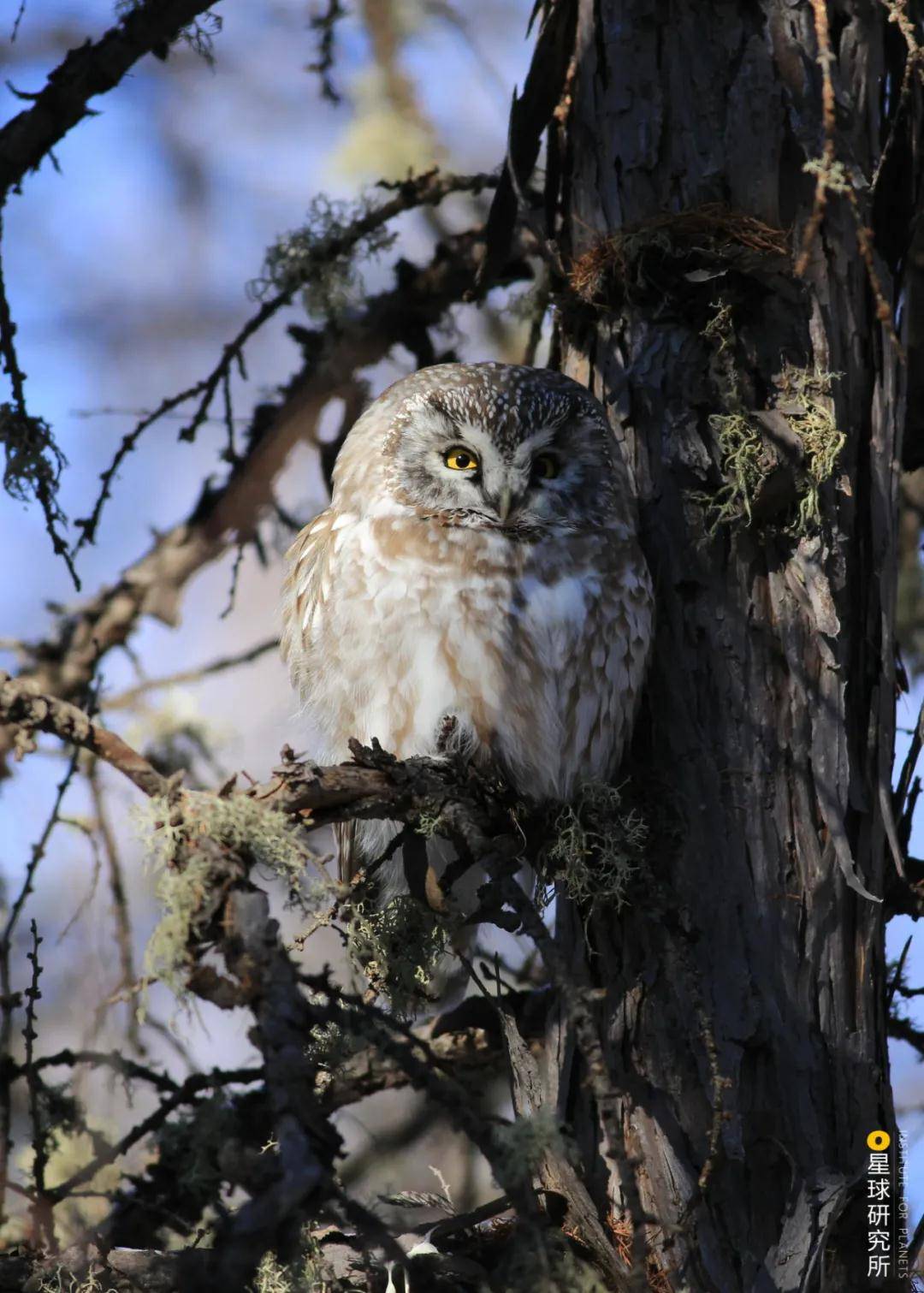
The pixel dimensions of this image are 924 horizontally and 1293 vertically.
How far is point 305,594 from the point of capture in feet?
11.0

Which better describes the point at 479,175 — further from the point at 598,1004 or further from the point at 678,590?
the point at 598,1004

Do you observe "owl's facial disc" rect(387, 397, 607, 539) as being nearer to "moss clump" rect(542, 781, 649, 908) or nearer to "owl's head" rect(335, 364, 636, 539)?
"owl's head" rect(335, 364, 636, 539)

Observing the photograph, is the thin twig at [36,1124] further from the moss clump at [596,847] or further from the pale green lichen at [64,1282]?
the moss clump at [596,847]

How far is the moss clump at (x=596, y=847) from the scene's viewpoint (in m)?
2.64

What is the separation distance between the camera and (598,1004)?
2.67m

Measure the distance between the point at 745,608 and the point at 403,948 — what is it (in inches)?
38.8

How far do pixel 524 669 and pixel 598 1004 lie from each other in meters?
0.72

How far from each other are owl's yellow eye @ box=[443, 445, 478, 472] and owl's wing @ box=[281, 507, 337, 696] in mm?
342

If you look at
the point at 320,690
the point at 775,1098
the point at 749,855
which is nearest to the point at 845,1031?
the point at 775,1098

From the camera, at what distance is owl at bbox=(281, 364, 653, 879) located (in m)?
2.90

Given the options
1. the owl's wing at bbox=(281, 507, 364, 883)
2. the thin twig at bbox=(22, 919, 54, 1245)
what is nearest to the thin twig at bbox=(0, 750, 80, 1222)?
the thin twig at bbox=(22, 919, 54, 1245)

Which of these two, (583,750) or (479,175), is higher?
(479,175)

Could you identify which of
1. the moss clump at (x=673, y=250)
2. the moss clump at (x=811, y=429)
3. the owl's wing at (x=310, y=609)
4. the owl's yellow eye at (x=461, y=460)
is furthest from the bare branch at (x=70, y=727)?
the moss clump at (x=673, y=250)

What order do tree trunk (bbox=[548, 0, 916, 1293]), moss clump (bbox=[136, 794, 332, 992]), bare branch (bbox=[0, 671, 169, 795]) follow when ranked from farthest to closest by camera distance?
tree trunk (bbox=[548, 0, 916, 1293]) → bare branch (bbox=[0, 671, 169, 795]) → moss clump (bbox=[136, 794, 332, 992])
